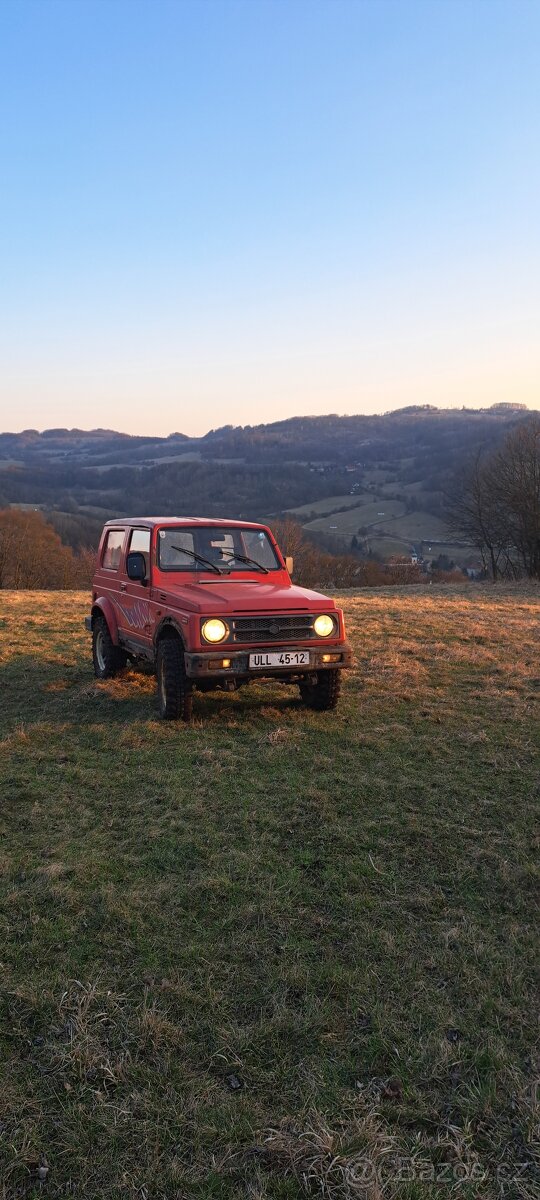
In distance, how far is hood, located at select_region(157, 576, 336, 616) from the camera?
6.41 metres

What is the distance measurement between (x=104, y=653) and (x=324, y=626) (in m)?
3.38

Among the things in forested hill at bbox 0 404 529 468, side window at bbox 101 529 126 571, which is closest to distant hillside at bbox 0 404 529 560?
forested hill at bbox 0 404 529 468

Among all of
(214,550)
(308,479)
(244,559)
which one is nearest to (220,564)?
(214,550)

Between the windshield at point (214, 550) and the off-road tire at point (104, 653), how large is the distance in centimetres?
165

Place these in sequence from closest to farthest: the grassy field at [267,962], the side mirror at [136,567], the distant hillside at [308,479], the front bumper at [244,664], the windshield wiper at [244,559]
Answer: the grassy field at [267,962] < the front bumper at [244,664] < the side mirror at [136,567] < the windshield wiper at [244,559] < the distant hillside at [308,479]

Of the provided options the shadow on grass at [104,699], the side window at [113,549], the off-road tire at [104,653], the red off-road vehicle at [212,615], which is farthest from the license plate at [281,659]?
the side window at [113,549]

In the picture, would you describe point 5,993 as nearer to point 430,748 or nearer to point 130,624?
point 430,748

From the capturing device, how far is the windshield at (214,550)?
24.8 feet

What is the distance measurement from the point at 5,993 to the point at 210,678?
3581mm

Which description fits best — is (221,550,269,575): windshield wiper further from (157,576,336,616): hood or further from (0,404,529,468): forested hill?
(0,404,529,468): forested hill

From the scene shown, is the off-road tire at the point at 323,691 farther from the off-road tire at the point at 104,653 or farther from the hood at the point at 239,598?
the off-road tire at the point at 104,653

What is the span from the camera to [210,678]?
633 cm

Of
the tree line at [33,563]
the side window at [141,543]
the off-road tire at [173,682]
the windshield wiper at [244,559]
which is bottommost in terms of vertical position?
the tree line at [33,563]

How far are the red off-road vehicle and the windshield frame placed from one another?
0.01 meters
